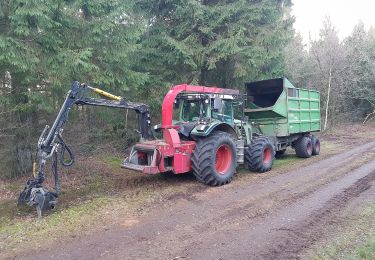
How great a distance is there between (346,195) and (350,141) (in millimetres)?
11252

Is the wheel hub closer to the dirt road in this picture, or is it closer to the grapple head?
the dirt road

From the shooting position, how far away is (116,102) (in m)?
8.12

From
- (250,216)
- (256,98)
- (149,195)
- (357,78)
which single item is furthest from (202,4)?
(357,78)

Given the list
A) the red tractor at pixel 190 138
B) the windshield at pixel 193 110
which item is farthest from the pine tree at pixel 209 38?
the windshield at pixel 193 110

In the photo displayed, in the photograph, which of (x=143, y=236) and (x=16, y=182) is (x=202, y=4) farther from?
(x=143, y=236)

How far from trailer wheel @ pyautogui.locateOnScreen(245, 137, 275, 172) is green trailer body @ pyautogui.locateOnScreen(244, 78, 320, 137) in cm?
155

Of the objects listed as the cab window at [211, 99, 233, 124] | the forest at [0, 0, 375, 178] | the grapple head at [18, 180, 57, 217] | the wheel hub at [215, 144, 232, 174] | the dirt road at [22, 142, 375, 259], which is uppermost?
the forest at [0, 0, 375, 178]

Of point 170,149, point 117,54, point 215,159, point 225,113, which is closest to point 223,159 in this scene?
point 215,159

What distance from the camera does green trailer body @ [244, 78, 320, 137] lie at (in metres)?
11.7

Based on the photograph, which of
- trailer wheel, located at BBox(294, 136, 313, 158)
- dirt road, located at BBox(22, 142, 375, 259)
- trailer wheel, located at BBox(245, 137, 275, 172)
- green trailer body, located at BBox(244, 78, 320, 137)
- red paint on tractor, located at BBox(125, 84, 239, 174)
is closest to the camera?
dirt road, located at BBox(22, 142, 375, 259)

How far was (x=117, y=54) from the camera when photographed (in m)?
9.16

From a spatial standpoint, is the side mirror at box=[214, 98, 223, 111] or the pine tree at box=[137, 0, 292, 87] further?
the pine tree at box=[137, 0, 292, 87]

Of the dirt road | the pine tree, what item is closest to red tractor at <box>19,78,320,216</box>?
the dirt road

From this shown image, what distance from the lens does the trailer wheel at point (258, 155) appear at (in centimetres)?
1004
